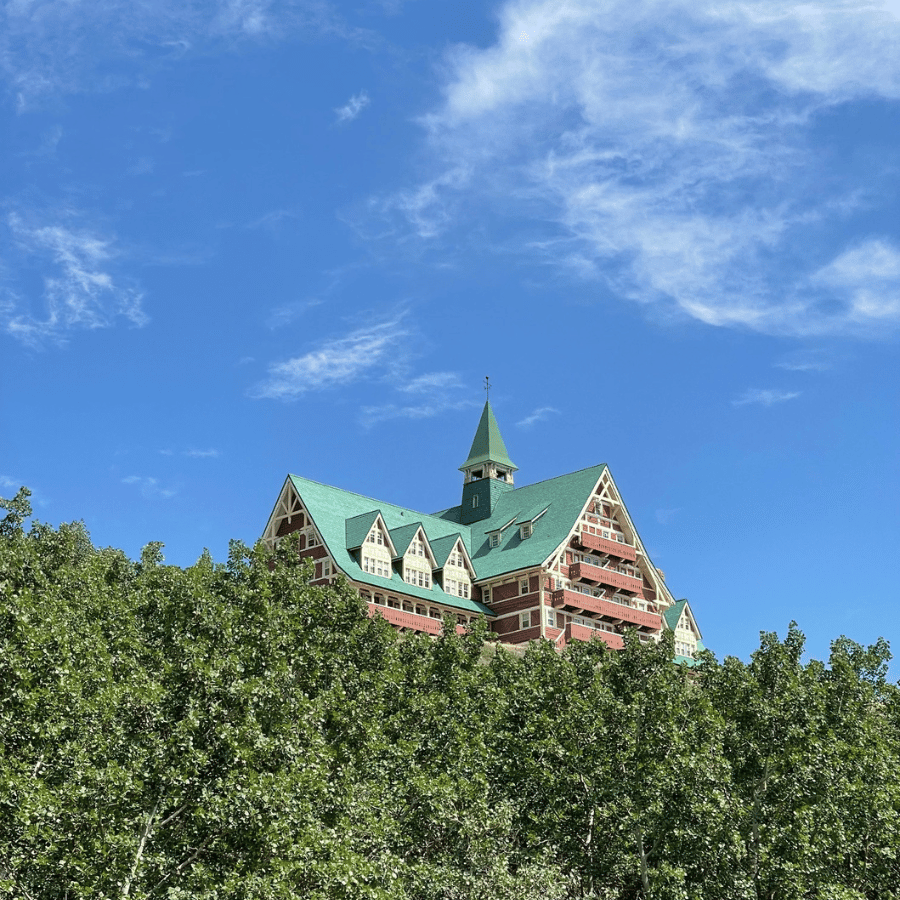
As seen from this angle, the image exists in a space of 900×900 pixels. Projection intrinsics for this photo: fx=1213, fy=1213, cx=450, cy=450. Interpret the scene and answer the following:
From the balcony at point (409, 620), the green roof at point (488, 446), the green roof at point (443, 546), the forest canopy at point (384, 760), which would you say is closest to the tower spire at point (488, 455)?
the green roof at point (488, 446)

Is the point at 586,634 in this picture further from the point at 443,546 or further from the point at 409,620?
the point at 409,620

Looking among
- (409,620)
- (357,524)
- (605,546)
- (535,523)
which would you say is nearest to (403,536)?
(357,524)

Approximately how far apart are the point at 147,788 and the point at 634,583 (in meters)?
64.7

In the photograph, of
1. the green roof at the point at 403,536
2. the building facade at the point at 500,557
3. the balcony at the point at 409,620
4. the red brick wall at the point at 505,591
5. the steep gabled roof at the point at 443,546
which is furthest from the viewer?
the red brick wall at the point at 505,591

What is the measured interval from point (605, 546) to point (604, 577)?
2.52 m

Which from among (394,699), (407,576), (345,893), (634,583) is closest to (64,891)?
(345,893)

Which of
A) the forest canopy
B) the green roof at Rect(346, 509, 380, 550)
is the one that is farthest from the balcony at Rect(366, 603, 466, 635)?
the forest canopy

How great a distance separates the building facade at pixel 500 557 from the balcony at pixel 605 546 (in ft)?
0.32

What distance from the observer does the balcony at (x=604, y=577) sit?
90.4 m

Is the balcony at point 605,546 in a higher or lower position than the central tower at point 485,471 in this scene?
lower

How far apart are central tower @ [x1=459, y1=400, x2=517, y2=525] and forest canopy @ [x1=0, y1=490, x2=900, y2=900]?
49541 millimetres

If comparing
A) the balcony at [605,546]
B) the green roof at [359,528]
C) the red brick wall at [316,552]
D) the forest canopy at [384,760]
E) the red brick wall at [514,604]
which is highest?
the balcony at [605,546]

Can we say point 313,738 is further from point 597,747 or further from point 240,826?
point 597,747

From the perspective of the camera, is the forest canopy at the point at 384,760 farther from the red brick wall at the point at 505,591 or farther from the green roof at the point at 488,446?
the green roof at the point at 488,446
